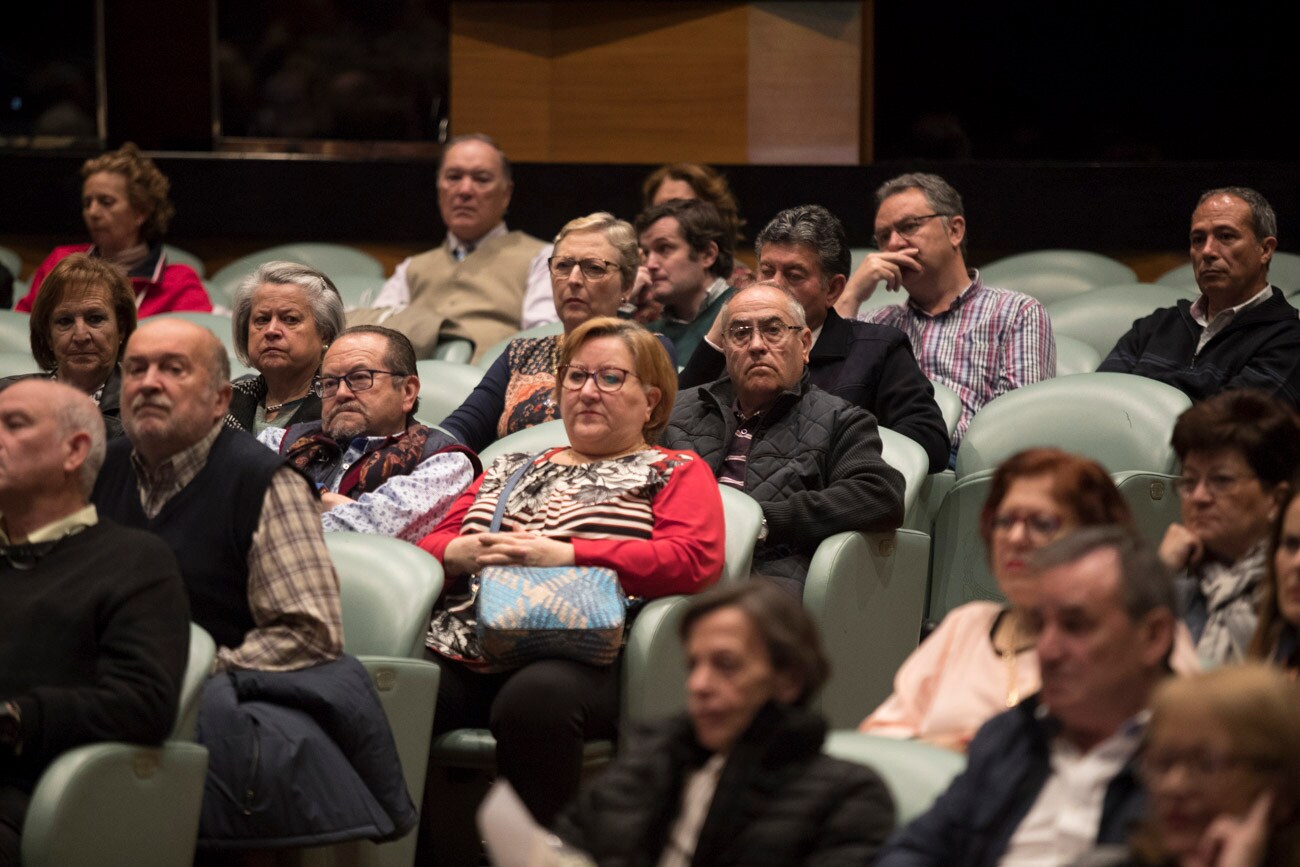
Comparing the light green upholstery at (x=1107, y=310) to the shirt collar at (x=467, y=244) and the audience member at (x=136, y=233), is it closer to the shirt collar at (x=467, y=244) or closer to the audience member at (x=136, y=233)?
the shirt collar at (x=467, y=244)

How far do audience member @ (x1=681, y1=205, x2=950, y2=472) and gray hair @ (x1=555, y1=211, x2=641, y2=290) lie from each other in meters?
0.33

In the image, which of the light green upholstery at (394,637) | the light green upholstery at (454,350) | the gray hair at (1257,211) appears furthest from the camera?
the light green upholstery at (454,350)

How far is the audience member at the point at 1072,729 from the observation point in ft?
6.40

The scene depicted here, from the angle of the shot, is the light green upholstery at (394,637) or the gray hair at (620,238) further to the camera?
the gray hair at (620,238)

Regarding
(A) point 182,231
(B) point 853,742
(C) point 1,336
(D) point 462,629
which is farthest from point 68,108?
(B) point 853,742

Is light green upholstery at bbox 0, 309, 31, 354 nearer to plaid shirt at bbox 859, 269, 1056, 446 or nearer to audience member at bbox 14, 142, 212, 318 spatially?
audience member at bbox 14, 142, 212, 318

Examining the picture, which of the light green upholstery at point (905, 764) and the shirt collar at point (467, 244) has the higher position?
the shirt collar at point (467, 244)

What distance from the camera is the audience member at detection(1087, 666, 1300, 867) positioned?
1701mm

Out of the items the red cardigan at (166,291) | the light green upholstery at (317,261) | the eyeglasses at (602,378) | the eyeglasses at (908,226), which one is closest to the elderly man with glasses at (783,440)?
the eyeglasses at (602,378)

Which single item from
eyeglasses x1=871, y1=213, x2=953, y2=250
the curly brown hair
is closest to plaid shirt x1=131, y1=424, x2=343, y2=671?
eyeglasses x1=871, y1=213, x2=953, y2=250

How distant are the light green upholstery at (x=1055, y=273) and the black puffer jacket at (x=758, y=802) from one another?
3.66 m

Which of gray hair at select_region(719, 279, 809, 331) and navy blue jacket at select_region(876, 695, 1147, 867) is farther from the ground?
gray hair at select_region(719, 279, 809, 331)

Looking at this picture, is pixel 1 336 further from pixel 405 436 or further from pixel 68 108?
pixel 68 108

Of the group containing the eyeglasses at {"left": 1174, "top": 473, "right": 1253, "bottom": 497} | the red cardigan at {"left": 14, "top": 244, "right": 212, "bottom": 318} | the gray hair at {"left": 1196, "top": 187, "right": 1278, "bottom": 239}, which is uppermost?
the gray hair at {"left": 1196, "top": 187, "right": 1278, "bottom": 239}
